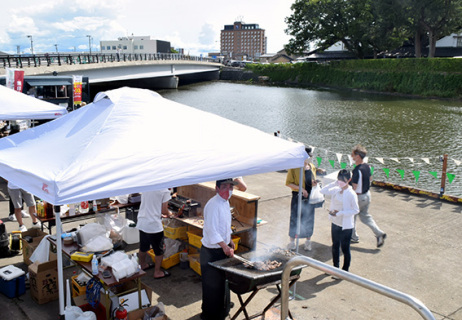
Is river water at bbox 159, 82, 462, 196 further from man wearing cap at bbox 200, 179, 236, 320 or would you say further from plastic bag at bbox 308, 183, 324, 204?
man wearing cap at bbox 200, 179, 236, 320

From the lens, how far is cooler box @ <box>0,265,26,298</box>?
6004 mm

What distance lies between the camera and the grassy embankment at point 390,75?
4816 centimetres

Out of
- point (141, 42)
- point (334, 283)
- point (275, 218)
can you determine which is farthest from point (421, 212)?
point (141, 42)

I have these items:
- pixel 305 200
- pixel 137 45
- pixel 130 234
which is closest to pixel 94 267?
pixel 130 234

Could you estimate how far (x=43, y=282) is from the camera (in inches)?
234

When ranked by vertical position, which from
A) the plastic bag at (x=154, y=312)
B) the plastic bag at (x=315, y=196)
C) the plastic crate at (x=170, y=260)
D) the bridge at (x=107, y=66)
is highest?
the bridge at (x=107, y=66)

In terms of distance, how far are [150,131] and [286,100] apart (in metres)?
45.3

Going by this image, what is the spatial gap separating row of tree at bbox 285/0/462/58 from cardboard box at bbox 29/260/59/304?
185 feet

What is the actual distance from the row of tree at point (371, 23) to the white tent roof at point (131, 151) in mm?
54597

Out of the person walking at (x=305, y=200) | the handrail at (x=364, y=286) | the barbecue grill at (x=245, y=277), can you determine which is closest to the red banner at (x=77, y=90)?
the person walking at (x=305, y=200)

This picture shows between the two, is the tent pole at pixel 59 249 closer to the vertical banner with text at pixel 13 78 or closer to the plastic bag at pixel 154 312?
the plastic bag at pixel 154 312

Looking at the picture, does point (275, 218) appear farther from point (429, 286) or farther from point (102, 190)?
point (102, 190)

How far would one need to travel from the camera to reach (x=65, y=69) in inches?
1265

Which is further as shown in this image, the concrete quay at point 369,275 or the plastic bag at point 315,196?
the plastic bag at point 315,196
